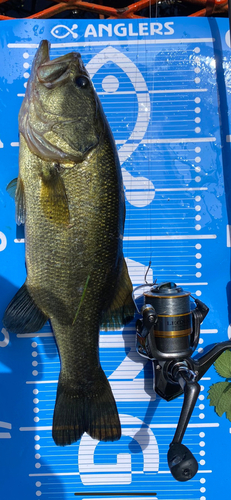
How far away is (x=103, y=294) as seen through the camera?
1699 millimetres

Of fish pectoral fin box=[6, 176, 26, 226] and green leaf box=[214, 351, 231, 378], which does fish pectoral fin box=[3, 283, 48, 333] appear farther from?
green leaf box=[214, 351, 231, 378]

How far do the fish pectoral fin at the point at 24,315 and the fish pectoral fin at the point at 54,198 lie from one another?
1.31ft

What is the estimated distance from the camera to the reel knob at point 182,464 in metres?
1.40

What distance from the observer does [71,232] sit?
5.20 feet

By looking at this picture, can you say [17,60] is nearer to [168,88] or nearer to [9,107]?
[9,107]

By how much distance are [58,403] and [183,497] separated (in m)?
0.89

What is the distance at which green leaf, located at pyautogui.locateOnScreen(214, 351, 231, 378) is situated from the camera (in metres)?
1.95

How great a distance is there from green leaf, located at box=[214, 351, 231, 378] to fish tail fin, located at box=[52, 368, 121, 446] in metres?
0.60

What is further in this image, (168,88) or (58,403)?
(168,88)

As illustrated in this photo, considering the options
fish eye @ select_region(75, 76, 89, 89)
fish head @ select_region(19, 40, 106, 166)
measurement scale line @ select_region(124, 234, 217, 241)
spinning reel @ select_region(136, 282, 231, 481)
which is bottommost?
spinning reel @ select_region(136, 282, 231, 481)

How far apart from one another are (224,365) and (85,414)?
772 millimetres

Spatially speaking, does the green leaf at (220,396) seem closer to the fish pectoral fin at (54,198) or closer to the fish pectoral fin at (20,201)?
the fish pectoral fin at (54,198)

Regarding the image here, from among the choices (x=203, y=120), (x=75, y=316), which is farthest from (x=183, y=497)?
(x=203, y=120)

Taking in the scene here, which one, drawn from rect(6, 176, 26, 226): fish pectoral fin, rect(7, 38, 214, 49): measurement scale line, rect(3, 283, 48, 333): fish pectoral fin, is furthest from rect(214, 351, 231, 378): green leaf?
rect(7, 38, 214, 49): measurement scale line
